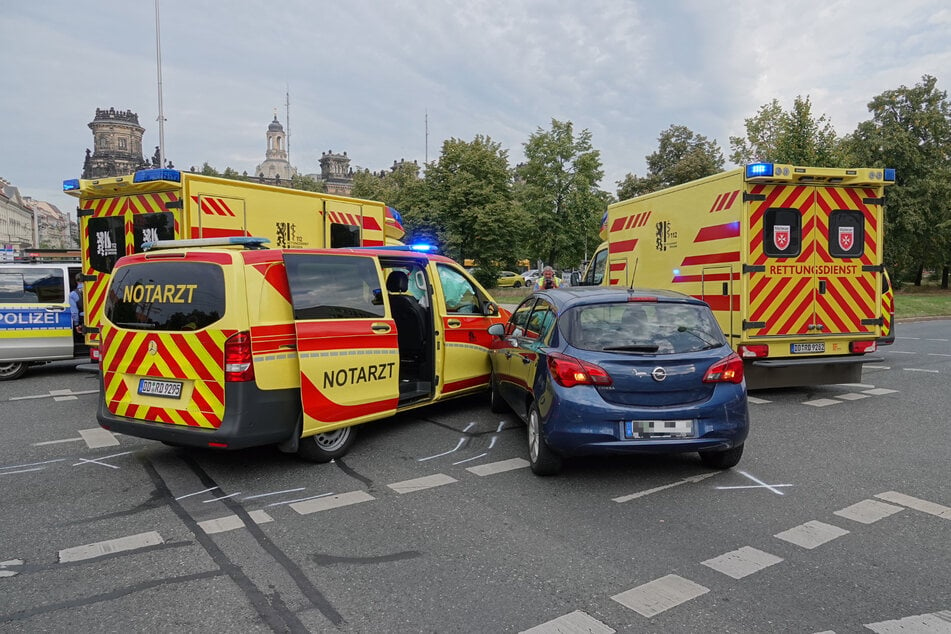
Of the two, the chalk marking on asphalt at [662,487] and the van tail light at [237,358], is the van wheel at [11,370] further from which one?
the chalk marking on asphalt at [662,487]

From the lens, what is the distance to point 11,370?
11.0 m

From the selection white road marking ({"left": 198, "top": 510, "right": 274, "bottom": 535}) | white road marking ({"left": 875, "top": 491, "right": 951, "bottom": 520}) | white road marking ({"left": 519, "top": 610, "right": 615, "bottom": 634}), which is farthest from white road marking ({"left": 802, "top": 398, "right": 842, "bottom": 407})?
white road marking ({"left": 198, "top": 510, "right": 274, "bottom": 535})


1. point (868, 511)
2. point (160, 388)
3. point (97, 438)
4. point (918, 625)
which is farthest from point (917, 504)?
point (97, 438)

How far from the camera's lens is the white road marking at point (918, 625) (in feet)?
10.1

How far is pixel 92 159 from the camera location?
126312mm

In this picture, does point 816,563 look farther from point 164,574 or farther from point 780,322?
point 780,322

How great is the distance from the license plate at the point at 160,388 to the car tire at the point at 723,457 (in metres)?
4.23

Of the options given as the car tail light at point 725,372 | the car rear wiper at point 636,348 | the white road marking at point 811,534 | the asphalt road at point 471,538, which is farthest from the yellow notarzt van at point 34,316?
the white road marking at point 811,534

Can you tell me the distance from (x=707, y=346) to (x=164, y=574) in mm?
4115

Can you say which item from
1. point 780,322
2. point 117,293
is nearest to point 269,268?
point 117,293

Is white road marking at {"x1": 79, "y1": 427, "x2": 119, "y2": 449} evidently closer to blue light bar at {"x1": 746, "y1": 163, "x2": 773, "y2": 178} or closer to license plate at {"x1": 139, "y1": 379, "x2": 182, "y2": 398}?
license plate at {"x1": 139, "y1": 379, "x2": 182, "y2": 398}

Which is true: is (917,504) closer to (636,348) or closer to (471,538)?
(636,348)

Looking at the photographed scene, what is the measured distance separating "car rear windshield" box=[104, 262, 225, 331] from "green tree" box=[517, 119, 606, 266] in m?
35.1

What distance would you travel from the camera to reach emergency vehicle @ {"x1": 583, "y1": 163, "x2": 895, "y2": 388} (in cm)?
878
